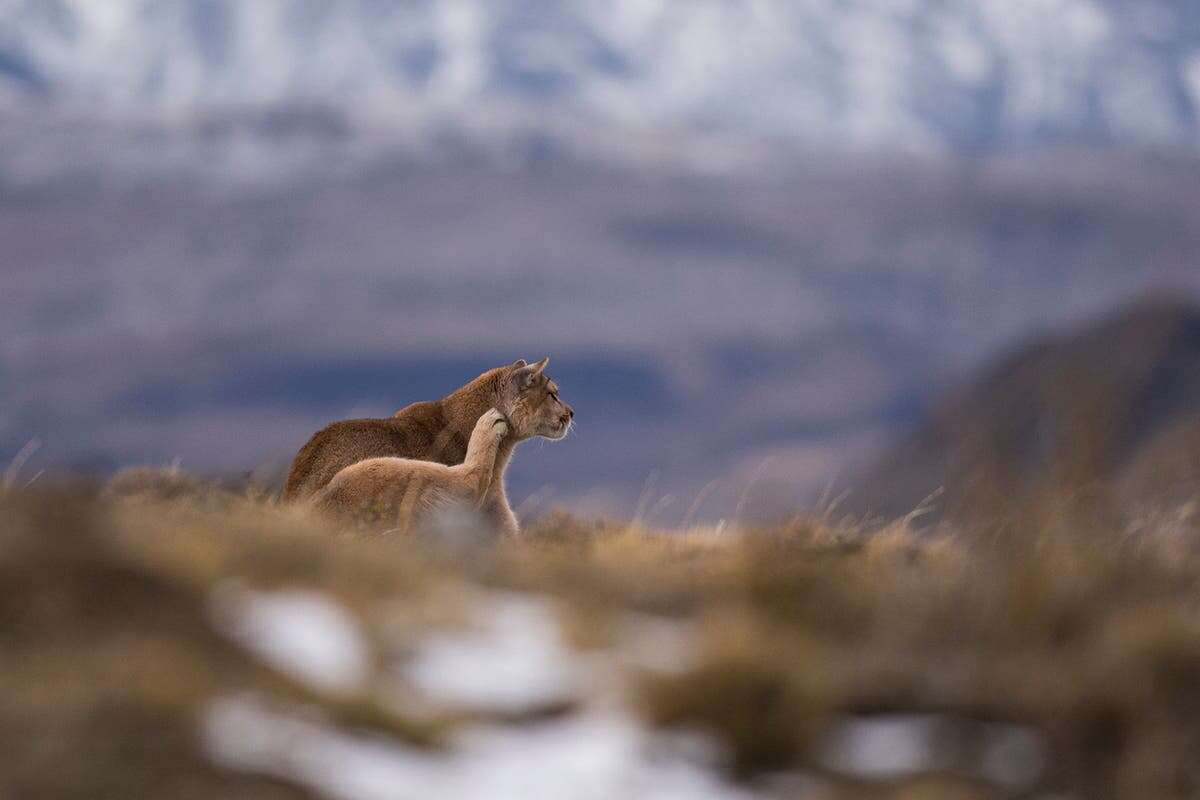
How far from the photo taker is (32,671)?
551cm

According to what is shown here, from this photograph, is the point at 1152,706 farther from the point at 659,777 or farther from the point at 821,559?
the point at 821,559

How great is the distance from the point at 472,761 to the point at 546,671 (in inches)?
30.2

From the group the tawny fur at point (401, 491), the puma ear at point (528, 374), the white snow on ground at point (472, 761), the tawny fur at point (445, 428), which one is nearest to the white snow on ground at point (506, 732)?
the white snow on ground at point (472, 761)

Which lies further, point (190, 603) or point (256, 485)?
point (256, 485)

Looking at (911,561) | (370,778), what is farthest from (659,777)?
(911,561)

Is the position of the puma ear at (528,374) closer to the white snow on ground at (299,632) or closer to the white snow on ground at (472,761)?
the white snow on ground at (299,632)

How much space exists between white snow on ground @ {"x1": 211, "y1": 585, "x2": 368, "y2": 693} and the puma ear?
8.06 m

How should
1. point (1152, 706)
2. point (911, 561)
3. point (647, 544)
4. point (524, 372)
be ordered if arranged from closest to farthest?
1. point (1152, 706)
2. point (911, 561)
3. point (647, 544)
4. point (524, 372)

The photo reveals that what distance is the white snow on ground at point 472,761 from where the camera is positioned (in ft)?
17.3

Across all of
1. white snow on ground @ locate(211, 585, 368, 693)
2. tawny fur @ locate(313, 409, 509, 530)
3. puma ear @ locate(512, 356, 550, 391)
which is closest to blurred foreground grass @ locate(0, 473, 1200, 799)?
white snow on ground @ locate(211, 585, 368, 693)

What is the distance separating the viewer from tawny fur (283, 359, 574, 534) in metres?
13.2

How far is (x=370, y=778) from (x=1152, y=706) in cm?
323

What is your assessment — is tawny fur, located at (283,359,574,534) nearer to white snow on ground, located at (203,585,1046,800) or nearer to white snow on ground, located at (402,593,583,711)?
white snow on ground, located at (402,593,583,711)

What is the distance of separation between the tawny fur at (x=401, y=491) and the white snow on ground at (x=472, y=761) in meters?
5.45
